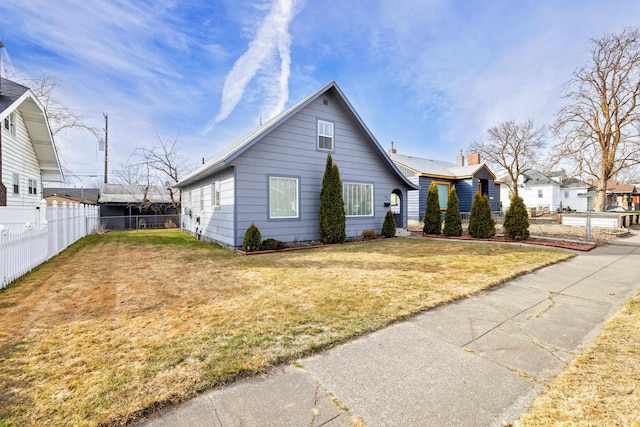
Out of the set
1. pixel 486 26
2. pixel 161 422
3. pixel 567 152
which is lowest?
pixel 161 422

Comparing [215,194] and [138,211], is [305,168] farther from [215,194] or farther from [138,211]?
[138,211]

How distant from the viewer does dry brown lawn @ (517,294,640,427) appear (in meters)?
1.85

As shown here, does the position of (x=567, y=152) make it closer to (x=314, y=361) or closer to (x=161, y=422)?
(x=314, y=361)

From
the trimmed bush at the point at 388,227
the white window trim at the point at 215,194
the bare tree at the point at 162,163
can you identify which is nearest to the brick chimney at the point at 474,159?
the trimmed bush at the point at 388,227

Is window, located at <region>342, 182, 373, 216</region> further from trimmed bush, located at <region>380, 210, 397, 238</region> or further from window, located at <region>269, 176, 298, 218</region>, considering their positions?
window, located at <region>269, 176, 298, 218</region>

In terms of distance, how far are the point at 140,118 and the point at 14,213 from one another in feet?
59.6

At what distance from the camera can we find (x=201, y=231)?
12.6m

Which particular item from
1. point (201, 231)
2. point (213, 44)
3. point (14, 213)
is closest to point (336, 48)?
point (213, 44)

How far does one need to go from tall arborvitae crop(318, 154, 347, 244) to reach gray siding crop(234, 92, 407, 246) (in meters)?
0.45

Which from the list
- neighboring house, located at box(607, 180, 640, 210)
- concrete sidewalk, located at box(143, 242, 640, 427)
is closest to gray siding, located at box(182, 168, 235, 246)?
concrete sidewalk, located at box(143, 242, 640, 427)

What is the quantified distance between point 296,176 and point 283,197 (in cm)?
89

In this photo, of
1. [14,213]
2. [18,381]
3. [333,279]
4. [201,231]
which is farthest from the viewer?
[201,231]

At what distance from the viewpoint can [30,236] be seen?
6.22 meters

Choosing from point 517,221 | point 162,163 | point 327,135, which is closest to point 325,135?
point 327,135
